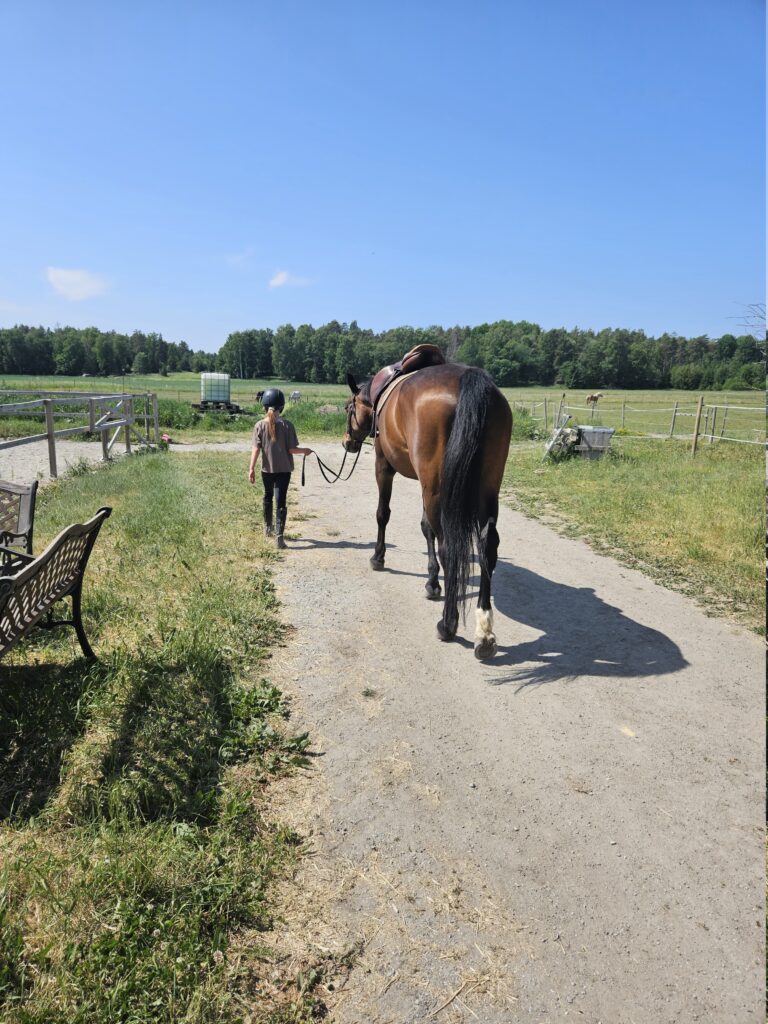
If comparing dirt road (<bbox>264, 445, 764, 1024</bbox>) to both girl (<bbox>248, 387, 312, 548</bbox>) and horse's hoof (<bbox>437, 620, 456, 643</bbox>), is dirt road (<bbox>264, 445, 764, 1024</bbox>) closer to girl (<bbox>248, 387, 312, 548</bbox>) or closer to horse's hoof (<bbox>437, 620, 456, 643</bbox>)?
horse's hoof (<bbox>437, 620, 456, 643</bbox>)

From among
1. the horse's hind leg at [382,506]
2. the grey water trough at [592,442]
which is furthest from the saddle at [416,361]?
the grey water trough at [592,442]

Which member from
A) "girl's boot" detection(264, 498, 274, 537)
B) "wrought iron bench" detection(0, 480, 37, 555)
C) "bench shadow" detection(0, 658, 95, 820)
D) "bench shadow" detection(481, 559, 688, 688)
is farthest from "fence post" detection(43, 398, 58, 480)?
"bench shadow" detection(481, 559, 688, 688)

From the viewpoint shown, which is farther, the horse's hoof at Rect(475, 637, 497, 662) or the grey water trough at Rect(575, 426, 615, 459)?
the grey water trough at Rect(575, 426, 615, 459)

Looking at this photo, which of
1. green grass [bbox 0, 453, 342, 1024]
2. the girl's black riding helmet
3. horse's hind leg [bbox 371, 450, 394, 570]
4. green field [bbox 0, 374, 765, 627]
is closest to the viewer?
green grass [bbox 0, 453, 342, 1024]

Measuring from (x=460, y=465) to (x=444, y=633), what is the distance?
1.24m

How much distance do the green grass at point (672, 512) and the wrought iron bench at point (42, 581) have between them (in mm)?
4938

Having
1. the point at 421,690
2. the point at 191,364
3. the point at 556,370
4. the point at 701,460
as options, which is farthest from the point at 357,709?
the point at 191,364

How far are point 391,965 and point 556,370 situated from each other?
99.0m

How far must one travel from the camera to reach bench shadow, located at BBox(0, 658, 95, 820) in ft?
8.02

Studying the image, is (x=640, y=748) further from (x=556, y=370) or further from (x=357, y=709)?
(x=556, y=370)

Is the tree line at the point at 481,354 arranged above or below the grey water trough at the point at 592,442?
above

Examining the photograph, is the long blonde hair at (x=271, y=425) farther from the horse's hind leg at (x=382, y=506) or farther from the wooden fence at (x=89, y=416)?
the wooden fence at (x=89, y=416)

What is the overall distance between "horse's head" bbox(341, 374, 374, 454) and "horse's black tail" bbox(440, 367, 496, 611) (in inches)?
105

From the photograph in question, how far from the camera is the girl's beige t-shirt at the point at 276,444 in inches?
250
